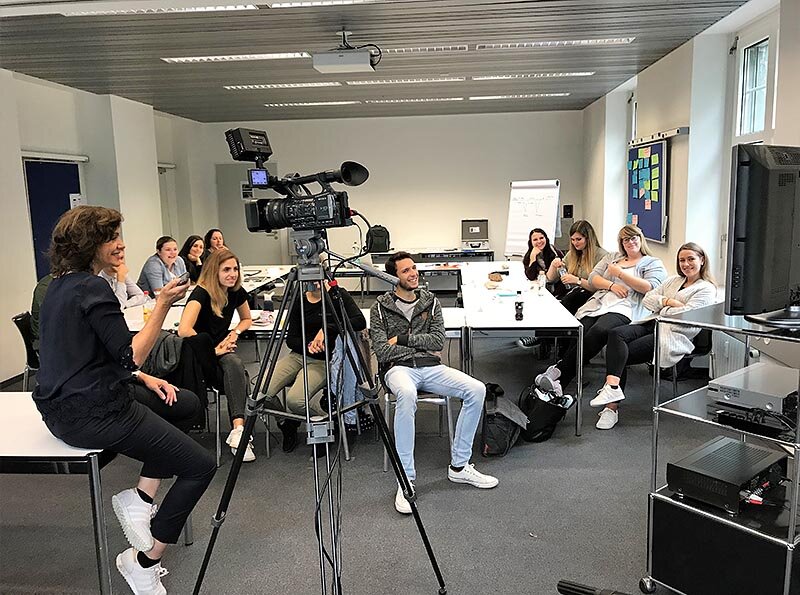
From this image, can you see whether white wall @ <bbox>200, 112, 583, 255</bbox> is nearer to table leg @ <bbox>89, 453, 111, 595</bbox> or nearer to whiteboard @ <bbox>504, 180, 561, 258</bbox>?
whiteboard @ <bbox>504, 180, 561, 258</bbox>

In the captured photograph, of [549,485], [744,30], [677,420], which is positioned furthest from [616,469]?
[744,30]

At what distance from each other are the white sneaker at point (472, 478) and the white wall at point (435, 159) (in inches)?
265

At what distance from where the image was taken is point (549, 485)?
318 centimetres

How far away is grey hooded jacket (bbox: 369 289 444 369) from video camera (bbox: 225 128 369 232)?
4.78 ft

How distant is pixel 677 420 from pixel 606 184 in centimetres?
444

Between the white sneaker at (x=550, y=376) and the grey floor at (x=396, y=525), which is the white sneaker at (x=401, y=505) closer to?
the grey floor at (x=396, y=525)

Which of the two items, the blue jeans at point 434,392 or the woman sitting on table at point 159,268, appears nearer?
the blue jeans at point 434,392

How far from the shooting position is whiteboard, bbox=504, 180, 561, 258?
818 centimetres

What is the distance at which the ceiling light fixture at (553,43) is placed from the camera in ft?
16.0

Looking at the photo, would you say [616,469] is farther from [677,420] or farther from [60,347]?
[60,347]

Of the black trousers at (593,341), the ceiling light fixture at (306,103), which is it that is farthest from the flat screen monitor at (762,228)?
the ceiling light fixture at (306,103)

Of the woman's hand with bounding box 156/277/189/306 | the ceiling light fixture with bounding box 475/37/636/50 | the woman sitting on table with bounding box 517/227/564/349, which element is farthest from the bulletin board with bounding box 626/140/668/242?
the woman's hand with bounding box 156/277/189/306

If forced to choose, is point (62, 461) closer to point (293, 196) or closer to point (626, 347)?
point (293, 196)

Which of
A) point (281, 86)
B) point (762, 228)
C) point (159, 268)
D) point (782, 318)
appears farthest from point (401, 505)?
point (281, 86)
